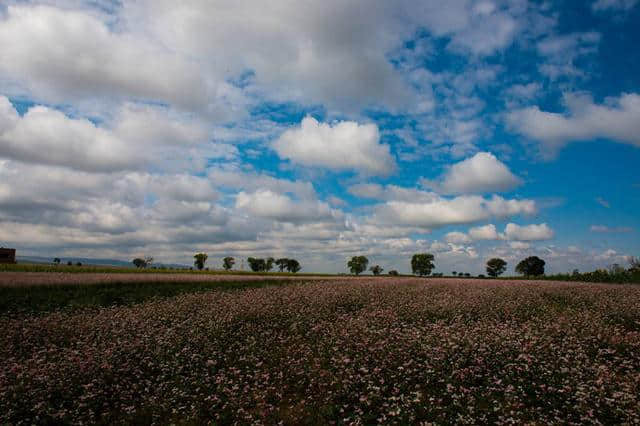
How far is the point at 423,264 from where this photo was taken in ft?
370

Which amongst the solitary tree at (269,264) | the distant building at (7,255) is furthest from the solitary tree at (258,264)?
the distant building at (7,255)

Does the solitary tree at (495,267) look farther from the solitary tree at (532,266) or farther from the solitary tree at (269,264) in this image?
the solitary tree at (269,264)

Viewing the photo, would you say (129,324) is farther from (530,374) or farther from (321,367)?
(530,374)

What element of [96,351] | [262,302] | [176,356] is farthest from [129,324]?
[262,302]

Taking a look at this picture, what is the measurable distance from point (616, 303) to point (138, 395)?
21.3 meters

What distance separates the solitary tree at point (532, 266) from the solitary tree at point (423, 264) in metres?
24.6

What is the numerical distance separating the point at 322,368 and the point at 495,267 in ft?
378

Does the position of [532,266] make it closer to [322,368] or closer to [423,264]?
[423,264]

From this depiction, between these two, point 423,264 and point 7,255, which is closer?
point 7,255

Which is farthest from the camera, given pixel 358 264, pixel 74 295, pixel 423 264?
pixel 358 264

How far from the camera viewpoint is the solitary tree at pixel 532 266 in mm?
98375

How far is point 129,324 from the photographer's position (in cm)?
1556

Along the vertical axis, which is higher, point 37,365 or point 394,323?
point 394,323

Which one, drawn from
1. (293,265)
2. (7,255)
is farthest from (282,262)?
(7,255)
